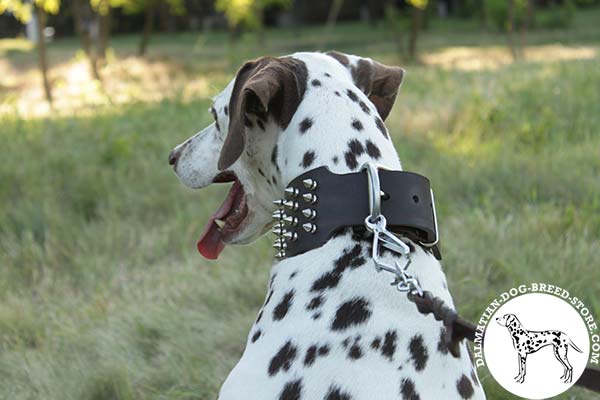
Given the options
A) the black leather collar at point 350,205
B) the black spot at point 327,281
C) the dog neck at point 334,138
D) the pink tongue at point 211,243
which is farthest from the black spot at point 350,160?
the pink tongue at point 211,243

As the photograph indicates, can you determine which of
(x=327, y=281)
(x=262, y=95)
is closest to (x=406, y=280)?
(x=327, y=281)

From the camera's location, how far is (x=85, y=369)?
3363 mm

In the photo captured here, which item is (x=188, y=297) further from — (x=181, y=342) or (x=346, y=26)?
(x=346, y=26)

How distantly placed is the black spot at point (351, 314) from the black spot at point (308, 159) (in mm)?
440

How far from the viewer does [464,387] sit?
1941mm

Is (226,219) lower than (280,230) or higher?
lower

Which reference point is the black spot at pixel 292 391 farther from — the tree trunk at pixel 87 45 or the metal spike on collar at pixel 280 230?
the tree trunk at pixel 87 45

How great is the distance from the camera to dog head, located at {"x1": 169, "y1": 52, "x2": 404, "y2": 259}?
7.29 feet

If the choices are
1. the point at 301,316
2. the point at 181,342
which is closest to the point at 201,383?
the point at 181,342

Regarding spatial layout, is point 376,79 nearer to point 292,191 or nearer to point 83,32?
point 292,191

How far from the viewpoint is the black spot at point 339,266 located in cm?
204

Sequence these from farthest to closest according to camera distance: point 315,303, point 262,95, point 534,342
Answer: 1. point 262,95
2. point 315,303
3. point 534,342

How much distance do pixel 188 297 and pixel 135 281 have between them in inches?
21.9

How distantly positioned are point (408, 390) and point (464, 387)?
18 centimetres
